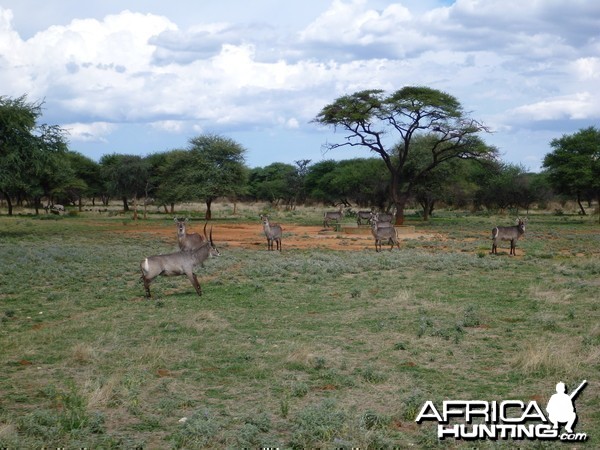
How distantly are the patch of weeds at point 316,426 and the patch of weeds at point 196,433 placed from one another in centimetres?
79

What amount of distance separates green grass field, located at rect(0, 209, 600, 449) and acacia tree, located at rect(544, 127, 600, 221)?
30.6 m

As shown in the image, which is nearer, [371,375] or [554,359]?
[371,375]

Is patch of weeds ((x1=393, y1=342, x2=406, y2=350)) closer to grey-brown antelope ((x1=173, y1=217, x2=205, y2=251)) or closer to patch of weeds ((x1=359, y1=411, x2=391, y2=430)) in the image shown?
patch of weeds ((x1=359, y1=411, x2=391, y2=430))

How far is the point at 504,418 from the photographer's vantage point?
269 inches

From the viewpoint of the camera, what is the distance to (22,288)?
53.3ft

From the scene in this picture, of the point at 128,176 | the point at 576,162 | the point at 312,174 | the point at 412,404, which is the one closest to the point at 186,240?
the point at 412,404

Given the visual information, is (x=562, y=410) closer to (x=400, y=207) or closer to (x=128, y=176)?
(x=400, y=207)

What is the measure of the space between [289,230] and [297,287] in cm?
2299

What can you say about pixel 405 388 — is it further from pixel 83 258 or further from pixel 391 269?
pixel 83 258

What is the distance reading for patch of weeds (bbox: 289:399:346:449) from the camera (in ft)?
20.6

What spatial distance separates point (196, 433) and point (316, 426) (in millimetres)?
1178

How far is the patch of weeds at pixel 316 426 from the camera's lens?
628 centimetres

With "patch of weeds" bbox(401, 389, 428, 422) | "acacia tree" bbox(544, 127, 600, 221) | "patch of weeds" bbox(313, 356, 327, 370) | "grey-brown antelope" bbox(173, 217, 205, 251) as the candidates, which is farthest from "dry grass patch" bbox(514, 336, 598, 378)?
"acacia tree" bbox(544, 127, 600, 221)

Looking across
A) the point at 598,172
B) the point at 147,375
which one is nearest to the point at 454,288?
the point at 147,375
